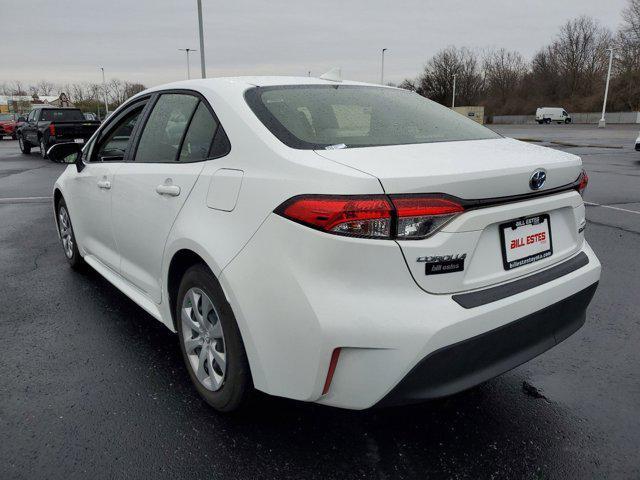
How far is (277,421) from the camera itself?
256 cm

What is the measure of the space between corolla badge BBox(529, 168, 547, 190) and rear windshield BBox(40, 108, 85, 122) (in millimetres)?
20647

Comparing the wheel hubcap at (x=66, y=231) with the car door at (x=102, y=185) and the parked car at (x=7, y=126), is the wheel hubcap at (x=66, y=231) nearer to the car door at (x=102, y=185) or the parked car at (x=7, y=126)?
the car door at (x=102, y=185)

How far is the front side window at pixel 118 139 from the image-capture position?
11.6ft

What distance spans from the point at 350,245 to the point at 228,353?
0.85 metres

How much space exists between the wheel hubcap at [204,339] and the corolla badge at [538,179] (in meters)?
1.47

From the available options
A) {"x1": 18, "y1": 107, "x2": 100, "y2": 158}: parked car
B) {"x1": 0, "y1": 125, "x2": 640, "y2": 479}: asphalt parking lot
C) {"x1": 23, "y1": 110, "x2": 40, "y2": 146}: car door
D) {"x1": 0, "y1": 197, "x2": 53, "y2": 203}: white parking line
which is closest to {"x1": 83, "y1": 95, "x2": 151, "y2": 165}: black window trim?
{"x1": 0, "y1": 125, "x2": 640, "y2": 479}: asphalt parking lot

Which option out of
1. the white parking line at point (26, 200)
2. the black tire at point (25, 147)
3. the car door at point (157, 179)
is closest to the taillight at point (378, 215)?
the car door at point (157, 179)

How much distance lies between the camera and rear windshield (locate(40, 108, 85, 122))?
1983 cm

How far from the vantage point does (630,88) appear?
62188 mm

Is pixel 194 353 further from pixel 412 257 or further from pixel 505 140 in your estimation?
pixel 505 140

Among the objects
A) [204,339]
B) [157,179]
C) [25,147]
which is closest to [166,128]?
[157,179]

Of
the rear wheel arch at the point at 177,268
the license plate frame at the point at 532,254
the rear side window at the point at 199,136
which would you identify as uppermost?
the rear side window at the point at 199,136

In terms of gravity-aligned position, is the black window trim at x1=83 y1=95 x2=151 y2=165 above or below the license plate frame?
above

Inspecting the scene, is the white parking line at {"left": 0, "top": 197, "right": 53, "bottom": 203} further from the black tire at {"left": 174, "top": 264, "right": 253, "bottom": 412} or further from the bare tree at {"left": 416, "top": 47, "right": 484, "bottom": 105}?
the bare tree at {"left": 416, "top": 47, "right": 484, "bottom": 105}
